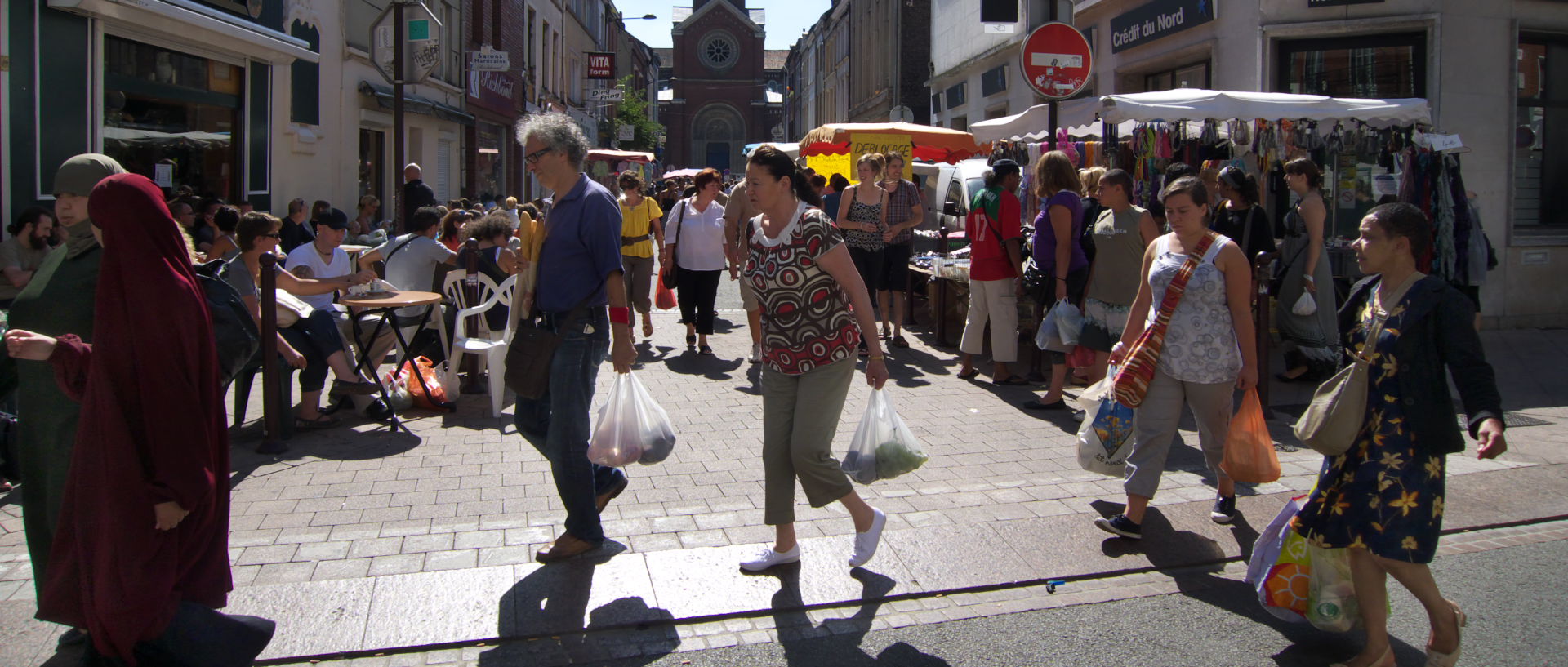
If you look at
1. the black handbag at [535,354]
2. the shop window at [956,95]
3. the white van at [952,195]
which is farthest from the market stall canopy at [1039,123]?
the shop window at [956,95]

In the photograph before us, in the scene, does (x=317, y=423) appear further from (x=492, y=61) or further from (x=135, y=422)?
(x=492, y=61)

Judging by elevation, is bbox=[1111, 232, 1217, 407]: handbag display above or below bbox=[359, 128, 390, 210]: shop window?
below

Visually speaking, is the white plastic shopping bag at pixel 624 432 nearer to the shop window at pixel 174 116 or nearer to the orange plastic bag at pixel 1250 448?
the orange plastic bag at pixel 1250 448

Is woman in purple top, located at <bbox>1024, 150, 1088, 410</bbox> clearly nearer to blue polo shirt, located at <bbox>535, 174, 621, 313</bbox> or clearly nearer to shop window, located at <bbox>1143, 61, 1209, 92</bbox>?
blue polo shirt, located at <bbox>535, 174, 621, 313</bbox>

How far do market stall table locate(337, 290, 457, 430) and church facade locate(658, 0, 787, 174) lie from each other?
75836 millimetres

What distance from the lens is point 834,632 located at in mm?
3920

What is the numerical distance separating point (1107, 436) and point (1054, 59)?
4815 mm

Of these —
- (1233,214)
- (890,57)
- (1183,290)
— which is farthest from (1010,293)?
(890,57)

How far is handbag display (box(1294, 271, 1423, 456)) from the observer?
3471mm

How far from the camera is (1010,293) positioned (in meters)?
8.10

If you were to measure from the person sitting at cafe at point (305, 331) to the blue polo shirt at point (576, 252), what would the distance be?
2.59 metres

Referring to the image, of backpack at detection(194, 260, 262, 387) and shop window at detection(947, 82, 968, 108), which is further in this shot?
shop window at detection(947, 82, 968, 108)

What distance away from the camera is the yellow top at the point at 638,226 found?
9.97 m

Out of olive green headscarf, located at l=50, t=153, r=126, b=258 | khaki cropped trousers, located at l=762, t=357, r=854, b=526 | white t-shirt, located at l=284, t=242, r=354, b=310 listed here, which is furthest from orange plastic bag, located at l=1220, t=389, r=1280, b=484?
white t-shirt, located at l=284, t=242, r=354, b=310
